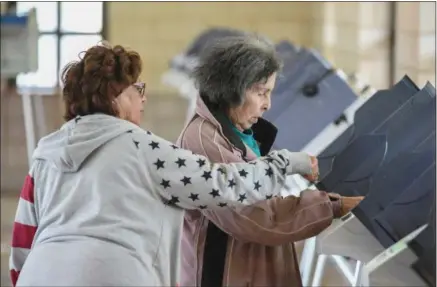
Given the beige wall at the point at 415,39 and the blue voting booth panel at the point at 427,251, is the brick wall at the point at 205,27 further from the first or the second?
the blue voting booth panel at the point at 427,251

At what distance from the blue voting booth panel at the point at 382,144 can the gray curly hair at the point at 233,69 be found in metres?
0.29

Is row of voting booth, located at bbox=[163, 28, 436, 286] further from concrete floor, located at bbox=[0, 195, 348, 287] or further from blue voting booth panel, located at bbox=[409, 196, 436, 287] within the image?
concrete floor, located at bbox=[0, 195, 348, 287]

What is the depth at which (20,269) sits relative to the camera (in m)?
1.93

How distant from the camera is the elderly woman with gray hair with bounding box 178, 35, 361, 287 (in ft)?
6.58

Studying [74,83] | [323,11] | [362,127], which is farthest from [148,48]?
[74,83]

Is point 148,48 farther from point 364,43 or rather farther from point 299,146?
point 299,146

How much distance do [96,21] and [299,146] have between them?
5054mm

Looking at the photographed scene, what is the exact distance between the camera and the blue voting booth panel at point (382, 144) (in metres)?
1.99

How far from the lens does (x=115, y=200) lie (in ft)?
5.67

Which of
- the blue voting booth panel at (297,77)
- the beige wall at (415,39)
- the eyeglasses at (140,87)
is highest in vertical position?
the eyeglasses at (140,87)

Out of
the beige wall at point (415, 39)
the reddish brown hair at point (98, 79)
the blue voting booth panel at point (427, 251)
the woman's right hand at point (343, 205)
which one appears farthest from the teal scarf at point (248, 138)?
the beige wall at point (415, 39)

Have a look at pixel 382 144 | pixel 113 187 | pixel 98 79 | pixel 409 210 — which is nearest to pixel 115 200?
pixel 113 187

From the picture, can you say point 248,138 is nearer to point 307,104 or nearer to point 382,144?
point 382,144

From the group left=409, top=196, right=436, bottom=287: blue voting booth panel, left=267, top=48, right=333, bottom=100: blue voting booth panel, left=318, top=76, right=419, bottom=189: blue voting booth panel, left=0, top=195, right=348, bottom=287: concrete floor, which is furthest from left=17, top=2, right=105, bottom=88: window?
left=409, top=196, right=436, bottom=287: blue voting booth panel
